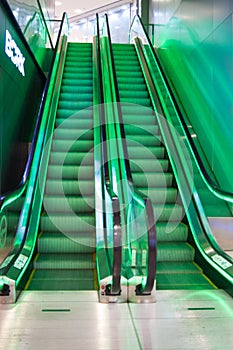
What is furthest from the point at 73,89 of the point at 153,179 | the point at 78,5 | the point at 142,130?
the point at 78,5

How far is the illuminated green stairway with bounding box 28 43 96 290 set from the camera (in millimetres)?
4730

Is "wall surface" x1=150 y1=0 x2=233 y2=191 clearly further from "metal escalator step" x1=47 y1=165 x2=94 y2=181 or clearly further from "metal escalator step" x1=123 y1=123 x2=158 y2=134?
"metal escalator step" x1=47 y1=165 x2=94 y2=181

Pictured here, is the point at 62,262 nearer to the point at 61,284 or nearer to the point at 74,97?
the point at 61,284

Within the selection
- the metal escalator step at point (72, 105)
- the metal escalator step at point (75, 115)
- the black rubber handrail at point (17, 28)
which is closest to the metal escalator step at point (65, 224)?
the metal escalator step at point (75, 115)

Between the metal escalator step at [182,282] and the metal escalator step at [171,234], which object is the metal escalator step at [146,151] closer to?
the metal escalator step at [171,234]

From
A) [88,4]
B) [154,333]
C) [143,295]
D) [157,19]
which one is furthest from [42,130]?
[88,4]

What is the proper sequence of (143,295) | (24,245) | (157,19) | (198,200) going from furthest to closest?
→ 1. (157,19)
2. (198,200)
3. (24,245)
4. (143,295)

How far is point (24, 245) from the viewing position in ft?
14.6

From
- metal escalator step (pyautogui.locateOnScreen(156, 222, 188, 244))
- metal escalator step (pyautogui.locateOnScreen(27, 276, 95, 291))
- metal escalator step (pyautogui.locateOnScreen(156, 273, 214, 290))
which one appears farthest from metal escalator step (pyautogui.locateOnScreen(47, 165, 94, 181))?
metal escalator step (pyautogui.locateOnScreen(156, 273, 214, 290))

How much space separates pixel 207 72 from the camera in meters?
6.80

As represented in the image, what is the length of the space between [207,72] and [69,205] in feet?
10.2

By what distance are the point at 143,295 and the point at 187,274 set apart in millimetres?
1132

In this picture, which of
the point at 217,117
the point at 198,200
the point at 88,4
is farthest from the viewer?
the point at 88,4

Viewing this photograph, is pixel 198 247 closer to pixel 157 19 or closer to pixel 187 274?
pixel 187 274
